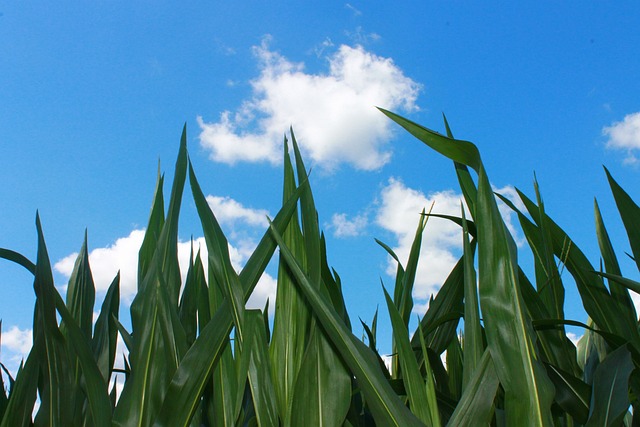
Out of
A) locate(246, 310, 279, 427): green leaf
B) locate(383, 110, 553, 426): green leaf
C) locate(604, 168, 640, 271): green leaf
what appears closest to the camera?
locate(383, 110, 553, 426): green leaf

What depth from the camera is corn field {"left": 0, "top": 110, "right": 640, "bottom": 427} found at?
0.60 meters

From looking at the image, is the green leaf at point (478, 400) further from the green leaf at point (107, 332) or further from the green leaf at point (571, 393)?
the green leaf at point (107, 332)

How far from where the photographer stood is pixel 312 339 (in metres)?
0.69

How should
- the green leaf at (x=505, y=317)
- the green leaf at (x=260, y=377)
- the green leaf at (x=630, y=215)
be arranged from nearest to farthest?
the green leaf at (x=505, y=317) → the green leaf at (x=260, y=377) → the green leaf at (x=630, y=215)

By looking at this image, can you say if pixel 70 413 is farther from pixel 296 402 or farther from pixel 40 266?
pixel 296 402

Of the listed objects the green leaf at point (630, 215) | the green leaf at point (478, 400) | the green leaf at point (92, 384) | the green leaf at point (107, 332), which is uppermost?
the green leaf at point (630, 215)

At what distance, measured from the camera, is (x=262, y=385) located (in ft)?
2.31

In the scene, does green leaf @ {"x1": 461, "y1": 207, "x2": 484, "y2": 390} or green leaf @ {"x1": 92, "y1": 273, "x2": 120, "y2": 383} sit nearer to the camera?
green leaf @ {"x1": 461, "y1": 207, "x2": 484, "y2": 390}

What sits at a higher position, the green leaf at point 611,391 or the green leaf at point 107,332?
the green leaf at point 107,332

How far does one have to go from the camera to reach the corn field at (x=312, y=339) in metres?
0.60

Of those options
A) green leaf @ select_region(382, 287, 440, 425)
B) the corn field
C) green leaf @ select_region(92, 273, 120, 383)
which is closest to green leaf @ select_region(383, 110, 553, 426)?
the corn field

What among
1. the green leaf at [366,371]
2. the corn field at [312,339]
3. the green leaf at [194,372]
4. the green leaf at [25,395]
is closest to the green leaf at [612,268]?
the corn field at [312,339]

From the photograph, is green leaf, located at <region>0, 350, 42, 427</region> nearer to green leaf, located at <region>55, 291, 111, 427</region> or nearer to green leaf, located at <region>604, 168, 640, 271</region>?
green leaf, located at <region>55, 291, 111, 427</region>

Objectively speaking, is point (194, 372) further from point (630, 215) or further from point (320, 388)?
point (630, 215)
